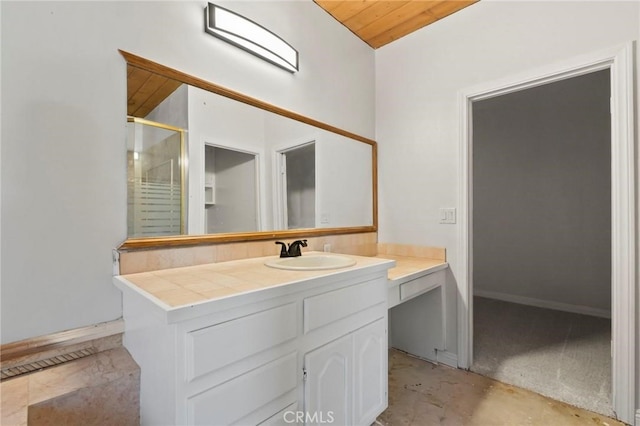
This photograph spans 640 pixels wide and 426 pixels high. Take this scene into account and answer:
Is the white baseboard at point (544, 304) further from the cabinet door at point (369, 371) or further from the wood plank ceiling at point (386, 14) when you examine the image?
the wood plank ceiling at point (386, 14)

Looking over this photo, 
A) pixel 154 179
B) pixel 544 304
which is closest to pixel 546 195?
pixel 544 304

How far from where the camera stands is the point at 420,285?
188cm

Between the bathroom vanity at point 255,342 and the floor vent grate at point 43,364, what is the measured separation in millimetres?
136

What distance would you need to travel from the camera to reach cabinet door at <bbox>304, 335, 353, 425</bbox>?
1.13 meters

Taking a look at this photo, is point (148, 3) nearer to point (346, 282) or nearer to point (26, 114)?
point (26, 114)

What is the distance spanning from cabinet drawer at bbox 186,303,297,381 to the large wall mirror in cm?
62

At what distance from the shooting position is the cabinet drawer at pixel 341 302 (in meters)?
1.12

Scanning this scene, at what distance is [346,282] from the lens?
4.12ft

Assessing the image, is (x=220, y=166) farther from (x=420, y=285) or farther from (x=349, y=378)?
(x=420, y=285)

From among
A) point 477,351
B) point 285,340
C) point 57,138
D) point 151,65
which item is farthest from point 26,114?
point 477,351

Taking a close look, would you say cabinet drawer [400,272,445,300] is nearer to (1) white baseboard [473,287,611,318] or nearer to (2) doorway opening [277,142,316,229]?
(2) doorway opening [277,142,316,229]

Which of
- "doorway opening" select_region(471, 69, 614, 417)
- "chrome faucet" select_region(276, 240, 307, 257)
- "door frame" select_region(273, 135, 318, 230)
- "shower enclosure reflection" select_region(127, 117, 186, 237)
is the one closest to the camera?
"shower enclosure reflection" select_region(127, 117, 186, 237)

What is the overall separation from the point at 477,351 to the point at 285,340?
1923 mm

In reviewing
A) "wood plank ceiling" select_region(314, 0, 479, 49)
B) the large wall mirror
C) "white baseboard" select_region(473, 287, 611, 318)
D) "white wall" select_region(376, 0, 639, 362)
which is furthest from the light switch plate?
"white baseboard" select_region(473, 287, 611, 318)
